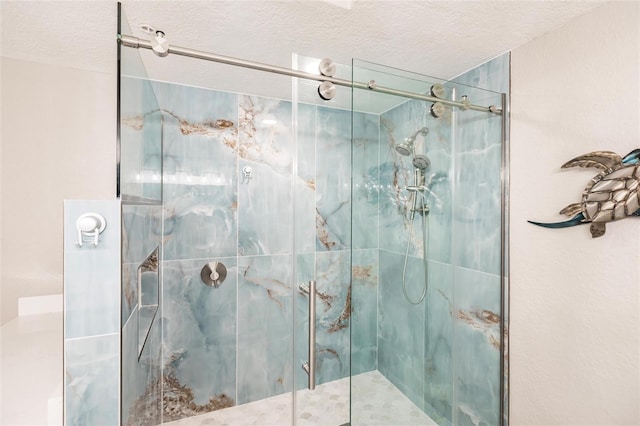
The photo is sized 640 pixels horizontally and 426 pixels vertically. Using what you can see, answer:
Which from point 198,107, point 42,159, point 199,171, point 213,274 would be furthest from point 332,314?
point 42,159

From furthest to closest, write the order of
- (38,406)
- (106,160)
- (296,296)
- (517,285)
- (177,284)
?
(177,284) < (106,160) < (517,285) < (296,296) < (38,406)

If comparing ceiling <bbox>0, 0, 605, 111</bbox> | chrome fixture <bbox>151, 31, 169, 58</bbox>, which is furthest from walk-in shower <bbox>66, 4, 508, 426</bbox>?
ceiling <bbox>0, 0, 605, 111</bbox>

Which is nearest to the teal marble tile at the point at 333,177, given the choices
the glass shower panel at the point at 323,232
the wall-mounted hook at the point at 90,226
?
the glass shower panel at the point at 323,232

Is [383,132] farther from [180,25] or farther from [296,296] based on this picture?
[180,25]

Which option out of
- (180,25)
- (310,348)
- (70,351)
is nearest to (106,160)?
(180,25)

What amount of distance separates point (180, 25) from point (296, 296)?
1.31 m

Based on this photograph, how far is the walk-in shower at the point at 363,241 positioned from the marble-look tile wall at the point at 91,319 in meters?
0.03

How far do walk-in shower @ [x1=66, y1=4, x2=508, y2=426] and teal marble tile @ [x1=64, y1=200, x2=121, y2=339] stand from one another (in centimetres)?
5

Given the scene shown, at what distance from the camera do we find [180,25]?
1.29m

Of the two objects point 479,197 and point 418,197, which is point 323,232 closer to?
point 418,197

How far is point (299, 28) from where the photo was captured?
1.29m

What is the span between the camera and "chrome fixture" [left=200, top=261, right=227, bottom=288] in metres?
2.03

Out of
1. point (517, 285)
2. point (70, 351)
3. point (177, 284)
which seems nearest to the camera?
point (70, 351)

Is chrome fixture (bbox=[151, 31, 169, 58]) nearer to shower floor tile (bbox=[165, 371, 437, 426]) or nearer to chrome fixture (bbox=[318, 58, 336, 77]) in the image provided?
chrome fixture (bbox=[318, 58, 336, 77])
